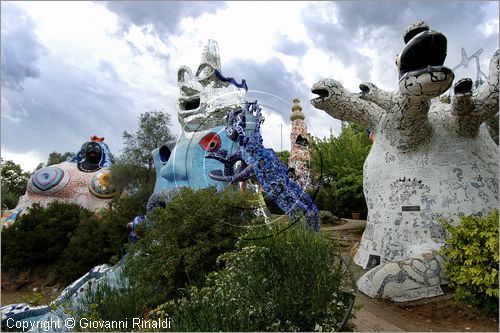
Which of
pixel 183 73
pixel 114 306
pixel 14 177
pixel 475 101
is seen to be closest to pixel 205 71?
pixel 183 73

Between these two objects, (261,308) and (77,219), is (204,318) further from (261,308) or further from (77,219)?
(77,219)

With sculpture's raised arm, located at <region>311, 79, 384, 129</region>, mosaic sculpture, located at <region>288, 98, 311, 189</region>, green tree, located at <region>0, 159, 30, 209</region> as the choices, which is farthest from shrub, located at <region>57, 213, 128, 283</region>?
green tree, located at <region>0, 159, 30, 209</region>

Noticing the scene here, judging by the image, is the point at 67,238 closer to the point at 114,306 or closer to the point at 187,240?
the point at 187,240

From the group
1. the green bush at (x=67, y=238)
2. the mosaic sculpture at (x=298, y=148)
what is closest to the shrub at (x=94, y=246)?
the green bush at (x=67, y=238)

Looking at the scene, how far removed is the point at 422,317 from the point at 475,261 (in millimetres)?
1010

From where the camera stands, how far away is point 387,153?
6875 millimetres

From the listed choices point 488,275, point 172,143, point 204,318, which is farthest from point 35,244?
point 488,275

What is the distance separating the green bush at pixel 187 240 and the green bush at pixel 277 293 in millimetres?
1105

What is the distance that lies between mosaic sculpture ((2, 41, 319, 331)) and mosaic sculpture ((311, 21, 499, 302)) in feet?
4.27

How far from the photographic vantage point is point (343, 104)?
7.13 m

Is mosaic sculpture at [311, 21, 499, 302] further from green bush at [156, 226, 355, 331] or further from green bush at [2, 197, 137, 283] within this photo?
green bush at [2, 197, 137, 283]

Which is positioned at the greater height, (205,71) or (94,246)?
(205,71)

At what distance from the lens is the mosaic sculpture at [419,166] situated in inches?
218

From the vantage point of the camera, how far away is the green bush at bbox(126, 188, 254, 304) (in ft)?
18.1
